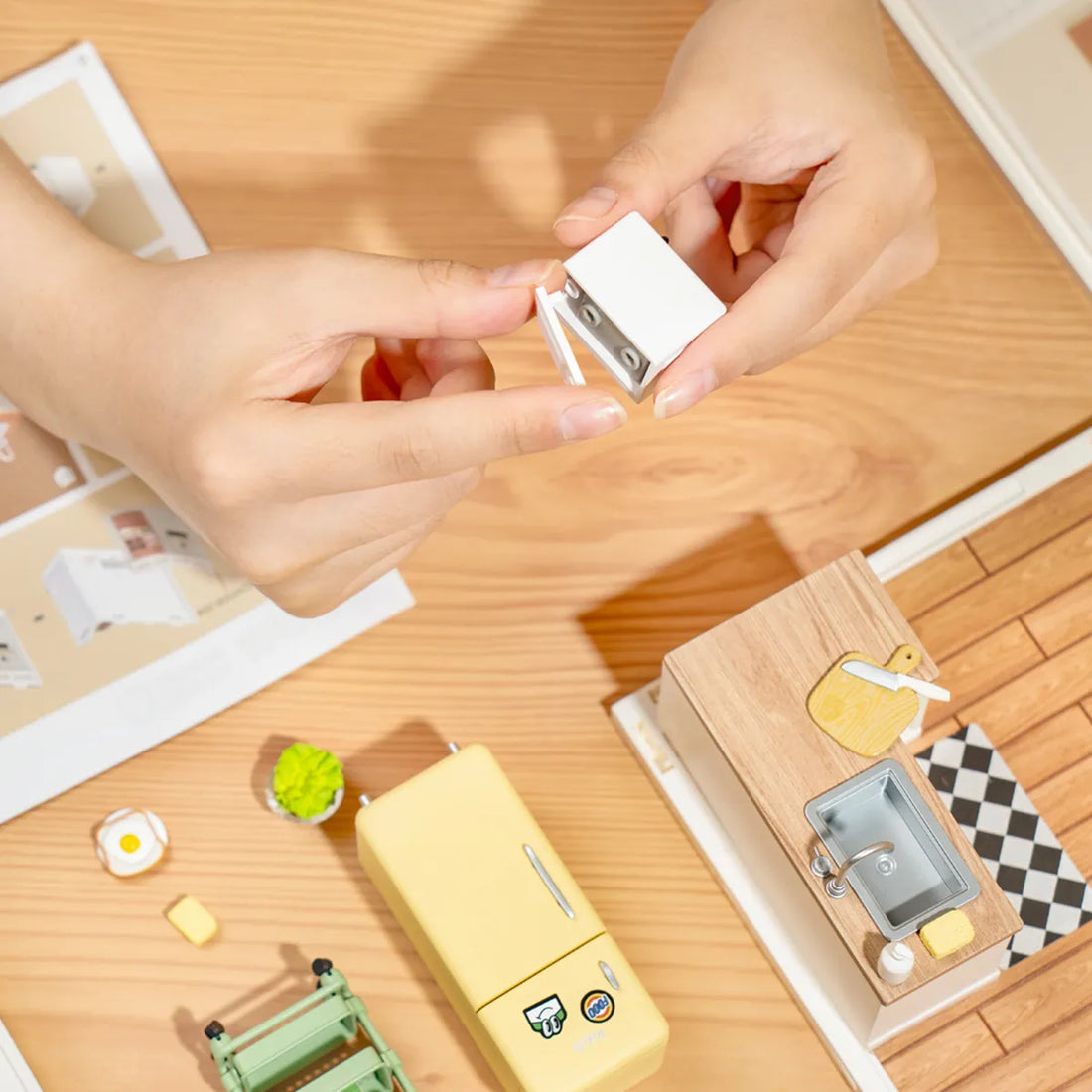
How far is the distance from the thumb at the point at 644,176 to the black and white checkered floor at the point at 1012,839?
0.47 meters

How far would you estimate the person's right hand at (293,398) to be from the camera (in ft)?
2.27

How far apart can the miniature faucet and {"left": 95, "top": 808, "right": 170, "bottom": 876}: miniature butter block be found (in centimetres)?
49

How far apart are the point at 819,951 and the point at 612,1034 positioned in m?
0.15

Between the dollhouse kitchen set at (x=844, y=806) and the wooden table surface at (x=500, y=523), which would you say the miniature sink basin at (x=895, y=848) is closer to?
the dollhouse kitchen set at (x=844, y=806)

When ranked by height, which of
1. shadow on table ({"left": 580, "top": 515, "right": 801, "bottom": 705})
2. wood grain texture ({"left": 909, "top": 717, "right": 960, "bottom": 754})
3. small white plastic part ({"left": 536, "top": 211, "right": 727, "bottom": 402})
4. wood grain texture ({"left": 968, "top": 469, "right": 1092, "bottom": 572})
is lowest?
wood grain texture ({"left": 909, "top": 717, "right": 960, "bottom": 754})

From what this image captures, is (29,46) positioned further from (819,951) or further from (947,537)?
(819,951)

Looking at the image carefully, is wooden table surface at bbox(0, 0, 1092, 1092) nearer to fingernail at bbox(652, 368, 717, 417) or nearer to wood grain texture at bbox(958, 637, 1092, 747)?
wood grain texture at bbox(958, 637, 1092, 747)

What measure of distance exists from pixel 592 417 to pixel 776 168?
0.30m

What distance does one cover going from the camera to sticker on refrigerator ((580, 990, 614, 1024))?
0.80m

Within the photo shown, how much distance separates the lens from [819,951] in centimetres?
83

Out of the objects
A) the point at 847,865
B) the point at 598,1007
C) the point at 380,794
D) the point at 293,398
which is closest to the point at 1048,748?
the point at 847,865

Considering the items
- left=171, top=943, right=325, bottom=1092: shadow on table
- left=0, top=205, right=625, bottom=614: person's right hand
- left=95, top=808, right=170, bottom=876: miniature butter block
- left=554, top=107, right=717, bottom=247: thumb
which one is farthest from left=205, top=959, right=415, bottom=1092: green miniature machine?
left=554, top=107, right=717, bottom=247: thumb

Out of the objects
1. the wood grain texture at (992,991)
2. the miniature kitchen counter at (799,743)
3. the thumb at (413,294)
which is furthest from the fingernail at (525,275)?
the wood grain texture at (992,991)

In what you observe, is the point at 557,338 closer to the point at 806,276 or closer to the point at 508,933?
the point at 806,276
